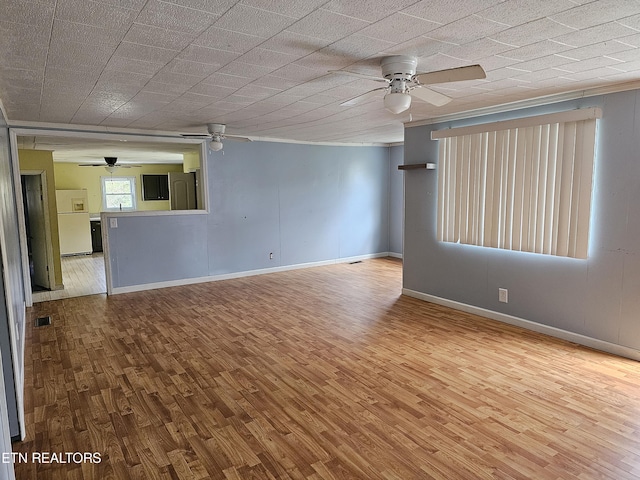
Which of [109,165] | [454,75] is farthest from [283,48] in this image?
[109,165]

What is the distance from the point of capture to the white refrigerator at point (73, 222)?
939cm

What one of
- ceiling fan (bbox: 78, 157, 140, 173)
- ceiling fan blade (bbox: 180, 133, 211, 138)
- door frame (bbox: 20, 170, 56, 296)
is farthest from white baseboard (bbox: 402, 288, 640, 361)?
ceiling fan (bbox: 78, 157, 140, 173)

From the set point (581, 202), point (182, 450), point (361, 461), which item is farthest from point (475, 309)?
point (182, 450)

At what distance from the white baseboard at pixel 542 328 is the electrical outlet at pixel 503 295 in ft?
→ 0.50

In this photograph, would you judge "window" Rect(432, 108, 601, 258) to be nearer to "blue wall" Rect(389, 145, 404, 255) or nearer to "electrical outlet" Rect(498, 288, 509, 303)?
"electrical outlet" Rect(498, 288, 509, 303)

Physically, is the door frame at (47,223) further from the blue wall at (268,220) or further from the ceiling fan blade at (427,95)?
the ceiling fan blade at (427,95)

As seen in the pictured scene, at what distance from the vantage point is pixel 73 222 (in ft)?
31.3

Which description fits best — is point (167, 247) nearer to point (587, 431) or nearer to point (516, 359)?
point (516, 359)

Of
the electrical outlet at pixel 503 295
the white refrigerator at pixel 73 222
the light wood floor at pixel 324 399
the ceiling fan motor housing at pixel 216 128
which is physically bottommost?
the light wood floor at pixel 324 399

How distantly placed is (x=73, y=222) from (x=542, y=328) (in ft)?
32.0

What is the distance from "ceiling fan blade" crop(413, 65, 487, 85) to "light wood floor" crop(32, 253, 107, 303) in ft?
17.9

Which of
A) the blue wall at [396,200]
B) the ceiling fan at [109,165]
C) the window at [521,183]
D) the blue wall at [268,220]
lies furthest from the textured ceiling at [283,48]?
the ceiling fan at [109,165]

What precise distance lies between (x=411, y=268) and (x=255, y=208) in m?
2.82

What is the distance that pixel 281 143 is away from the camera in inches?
274
